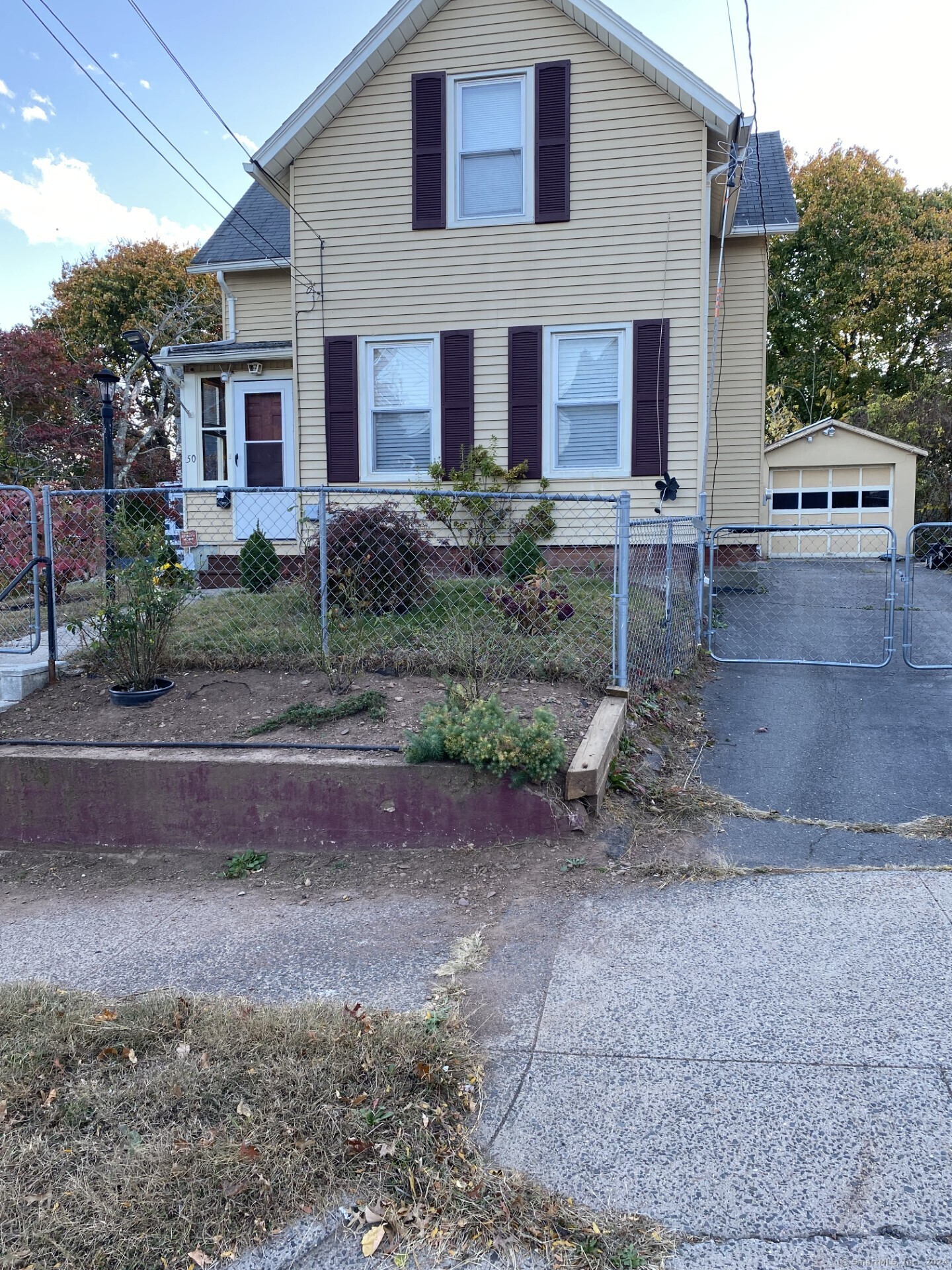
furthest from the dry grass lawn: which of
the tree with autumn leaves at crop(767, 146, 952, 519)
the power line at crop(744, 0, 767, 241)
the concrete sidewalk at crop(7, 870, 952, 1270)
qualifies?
the tree with autumn leaves at crop(767, 146, 952, 519)

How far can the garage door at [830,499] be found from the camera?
20.0 m

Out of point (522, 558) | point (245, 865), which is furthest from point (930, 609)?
point (245, 865)

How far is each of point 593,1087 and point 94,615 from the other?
203 inches

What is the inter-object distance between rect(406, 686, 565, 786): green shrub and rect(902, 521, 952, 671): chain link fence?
173 inches

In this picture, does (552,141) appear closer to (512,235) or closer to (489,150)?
(489,150)

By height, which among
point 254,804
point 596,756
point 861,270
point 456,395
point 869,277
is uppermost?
point 861,270

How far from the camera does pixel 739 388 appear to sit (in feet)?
47.8

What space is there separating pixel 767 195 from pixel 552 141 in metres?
4.15

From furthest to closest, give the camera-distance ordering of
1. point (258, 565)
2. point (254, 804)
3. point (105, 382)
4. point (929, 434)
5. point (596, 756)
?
point (929, 434) → point (105, 382) → point (258, 565) → point (254, 804) → point (596, 756)

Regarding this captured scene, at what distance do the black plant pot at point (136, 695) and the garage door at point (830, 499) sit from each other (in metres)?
16.2

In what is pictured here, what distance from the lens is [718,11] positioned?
363 inches

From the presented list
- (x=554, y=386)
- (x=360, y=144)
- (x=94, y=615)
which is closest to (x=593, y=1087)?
(x=94, y=615)

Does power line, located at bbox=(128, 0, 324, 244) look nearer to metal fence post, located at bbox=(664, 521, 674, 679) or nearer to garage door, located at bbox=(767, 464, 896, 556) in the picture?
metal fence post, located at bbox=(664, 521, 674, 679)

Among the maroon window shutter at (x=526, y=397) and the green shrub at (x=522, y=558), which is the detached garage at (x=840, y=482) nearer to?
the maroon window shutter at (x=526, y=397)
